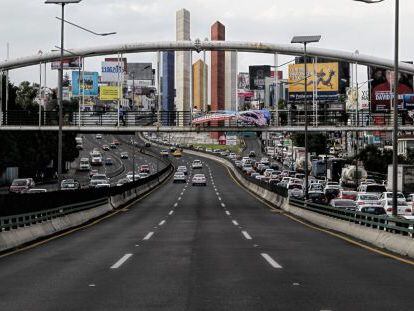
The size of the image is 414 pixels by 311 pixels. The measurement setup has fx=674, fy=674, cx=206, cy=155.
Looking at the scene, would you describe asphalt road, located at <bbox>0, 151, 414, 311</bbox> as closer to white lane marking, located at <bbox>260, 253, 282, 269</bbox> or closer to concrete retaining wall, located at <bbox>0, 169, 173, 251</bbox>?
white lane marking, located at <bbox>260, 253, 282, 269</bbox>

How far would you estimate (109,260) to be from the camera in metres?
15.7

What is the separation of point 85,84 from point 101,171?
60189mm

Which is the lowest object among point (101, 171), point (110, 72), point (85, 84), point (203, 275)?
point (101, 171)

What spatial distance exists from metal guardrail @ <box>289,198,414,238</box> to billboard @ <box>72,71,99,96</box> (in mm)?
18044

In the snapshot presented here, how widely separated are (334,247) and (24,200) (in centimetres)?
1163

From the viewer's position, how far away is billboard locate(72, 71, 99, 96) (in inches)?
1967

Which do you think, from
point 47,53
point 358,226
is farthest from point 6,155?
point 358,226

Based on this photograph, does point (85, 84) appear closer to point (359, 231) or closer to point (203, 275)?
point (359, 231)

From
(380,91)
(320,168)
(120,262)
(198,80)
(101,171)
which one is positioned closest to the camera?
(120,262)

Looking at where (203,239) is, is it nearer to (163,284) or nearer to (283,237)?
(283,237)

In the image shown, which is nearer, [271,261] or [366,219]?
[271,261]

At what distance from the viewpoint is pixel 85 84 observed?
52219 mm

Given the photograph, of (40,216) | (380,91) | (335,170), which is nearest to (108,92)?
(380,91)

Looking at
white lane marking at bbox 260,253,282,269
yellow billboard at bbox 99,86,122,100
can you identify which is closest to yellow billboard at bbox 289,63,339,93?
yellow billboard at bbox 99,86,122,100
